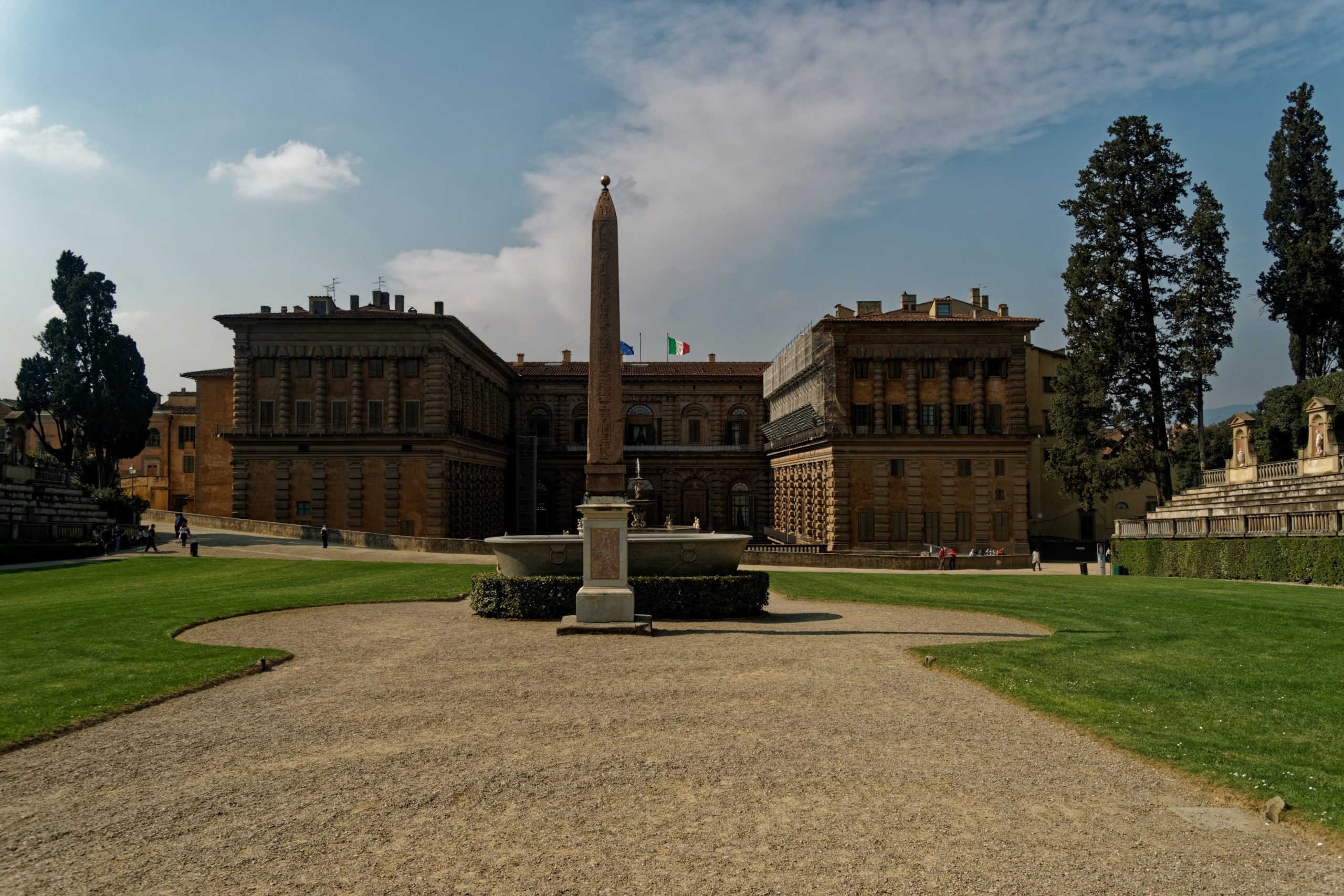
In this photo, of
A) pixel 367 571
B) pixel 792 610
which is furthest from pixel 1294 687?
pixel 367 571

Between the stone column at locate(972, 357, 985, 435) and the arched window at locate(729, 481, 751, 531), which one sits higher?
the stone column at locate(972, 357, 985, 435)

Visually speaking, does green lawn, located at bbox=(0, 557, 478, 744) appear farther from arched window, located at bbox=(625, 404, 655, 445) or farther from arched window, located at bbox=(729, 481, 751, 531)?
arched window, located at bbox=(729, 481, 751, 531)

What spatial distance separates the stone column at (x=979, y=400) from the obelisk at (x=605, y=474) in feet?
111

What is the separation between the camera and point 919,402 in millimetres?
46188

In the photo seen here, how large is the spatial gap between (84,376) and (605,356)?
148 feet

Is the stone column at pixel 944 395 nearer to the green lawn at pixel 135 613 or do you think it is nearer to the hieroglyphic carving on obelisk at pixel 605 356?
the green lawn at pixel 135 613

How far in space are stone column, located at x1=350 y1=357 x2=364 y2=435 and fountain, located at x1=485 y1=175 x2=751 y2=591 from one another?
29.3m

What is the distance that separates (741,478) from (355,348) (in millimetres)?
29792

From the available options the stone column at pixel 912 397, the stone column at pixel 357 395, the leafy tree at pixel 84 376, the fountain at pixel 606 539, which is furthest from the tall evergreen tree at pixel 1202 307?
the leafy tree at pixel 84 376

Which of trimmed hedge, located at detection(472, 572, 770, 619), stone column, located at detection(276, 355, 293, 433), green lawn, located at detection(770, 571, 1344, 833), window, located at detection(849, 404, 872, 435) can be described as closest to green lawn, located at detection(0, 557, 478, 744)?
trimmed hedge, located at detection(472, 572, 770, 619)

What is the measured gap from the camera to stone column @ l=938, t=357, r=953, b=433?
45906 millimetres

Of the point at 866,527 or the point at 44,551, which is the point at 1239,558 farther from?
the point at 44,551

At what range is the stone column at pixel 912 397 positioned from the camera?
45906 millimetres

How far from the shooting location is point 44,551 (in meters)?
33.8
